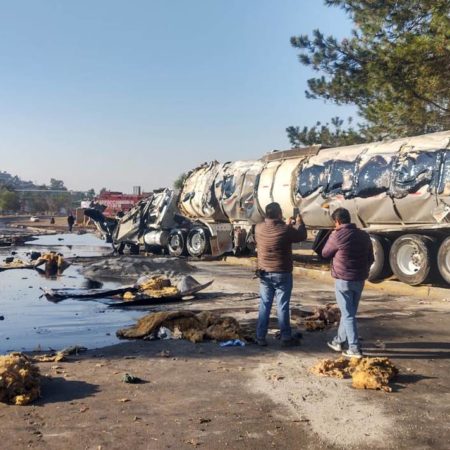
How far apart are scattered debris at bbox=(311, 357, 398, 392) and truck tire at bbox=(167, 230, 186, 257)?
17.2 m

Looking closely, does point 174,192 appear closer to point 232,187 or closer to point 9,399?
point 232,187

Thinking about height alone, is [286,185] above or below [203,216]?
above

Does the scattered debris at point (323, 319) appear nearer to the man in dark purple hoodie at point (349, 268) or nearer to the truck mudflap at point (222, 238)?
the man in dark purple hoodie at point (349, 268)

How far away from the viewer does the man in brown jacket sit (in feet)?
25.1

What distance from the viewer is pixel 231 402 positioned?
17.7 feet

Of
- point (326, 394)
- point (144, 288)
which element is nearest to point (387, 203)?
point (144, 288)

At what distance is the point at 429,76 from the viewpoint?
1583 cm

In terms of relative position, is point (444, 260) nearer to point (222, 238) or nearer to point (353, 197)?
point (353, 197)

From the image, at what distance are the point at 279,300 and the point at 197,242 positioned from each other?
1531cm

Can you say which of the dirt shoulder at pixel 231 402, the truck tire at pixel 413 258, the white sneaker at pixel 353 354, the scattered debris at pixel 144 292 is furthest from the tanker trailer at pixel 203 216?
the white sneaker at pixel 353 354

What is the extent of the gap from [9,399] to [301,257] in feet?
55.6

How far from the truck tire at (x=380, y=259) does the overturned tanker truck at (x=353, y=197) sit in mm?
23

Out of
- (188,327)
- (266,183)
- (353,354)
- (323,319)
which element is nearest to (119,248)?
(266,183)

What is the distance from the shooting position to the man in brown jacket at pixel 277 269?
7.66 metres
